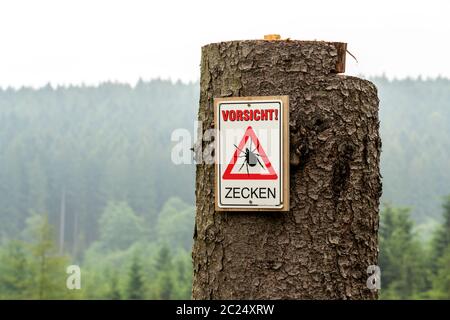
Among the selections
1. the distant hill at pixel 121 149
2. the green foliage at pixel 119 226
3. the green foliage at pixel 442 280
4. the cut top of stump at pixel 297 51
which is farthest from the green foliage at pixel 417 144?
the cut top of stump at pixel 297 51

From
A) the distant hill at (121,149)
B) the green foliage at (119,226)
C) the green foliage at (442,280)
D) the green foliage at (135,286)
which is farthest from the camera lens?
the green foliage at (119,226)

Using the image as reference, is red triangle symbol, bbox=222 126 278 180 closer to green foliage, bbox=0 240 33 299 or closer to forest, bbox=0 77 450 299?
green foliage, bbox=0 240 33 299

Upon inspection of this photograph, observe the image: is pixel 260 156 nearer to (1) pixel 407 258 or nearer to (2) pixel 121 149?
(1) pixel 407 258

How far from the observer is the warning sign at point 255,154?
3.60 m

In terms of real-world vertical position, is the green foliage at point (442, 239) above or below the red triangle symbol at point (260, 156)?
below

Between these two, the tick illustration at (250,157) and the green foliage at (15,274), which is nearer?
the tick illustration at (250,157)

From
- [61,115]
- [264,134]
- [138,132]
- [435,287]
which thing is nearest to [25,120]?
[61,115]

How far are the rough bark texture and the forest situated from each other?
8508 centimetres

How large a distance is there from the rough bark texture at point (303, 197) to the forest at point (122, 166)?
85.1m

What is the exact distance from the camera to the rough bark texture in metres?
3.64

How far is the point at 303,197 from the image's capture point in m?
3.64

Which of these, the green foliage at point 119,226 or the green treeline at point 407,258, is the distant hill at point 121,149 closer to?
the green foliage at point 119,226

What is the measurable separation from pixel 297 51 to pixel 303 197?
0.66m

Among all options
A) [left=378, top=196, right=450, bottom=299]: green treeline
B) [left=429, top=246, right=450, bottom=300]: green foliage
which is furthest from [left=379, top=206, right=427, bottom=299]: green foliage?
[left=429, top=246, right=450, bottom=300]: green foliage
